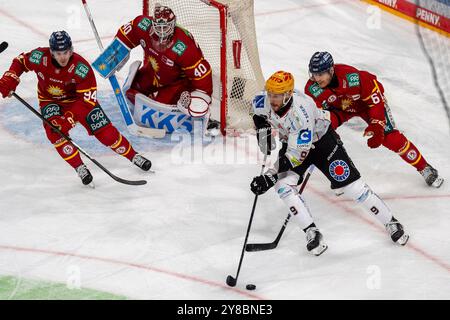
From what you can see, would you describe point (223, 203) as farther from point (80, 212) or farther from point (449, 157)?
point (449, 157)

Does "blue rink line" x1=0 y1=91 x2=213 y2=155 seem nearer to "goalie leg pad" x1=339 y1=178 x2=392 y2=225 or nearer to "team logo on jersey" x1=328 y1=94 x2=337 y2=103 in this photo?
"team logo on jersey" x1=328 y1=94 x2=337 y2=103

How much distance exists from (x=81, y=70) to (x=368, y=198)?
6.56 feet

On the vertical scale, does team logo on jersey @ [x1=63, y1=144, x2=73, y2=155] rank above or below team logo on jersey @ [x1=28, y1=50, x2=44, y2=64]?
below

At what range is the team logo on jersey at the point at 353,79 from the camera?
5.86 m

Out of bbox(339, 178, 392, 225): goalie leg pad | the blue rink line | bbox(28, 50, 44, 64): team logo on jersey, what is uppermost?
bbox(28, 50, 44, 64): team logo on jersey

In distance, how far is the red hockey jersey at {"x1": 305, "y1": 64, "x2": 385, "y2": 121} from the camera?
586cm

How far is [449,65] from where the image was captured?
8.09 metres

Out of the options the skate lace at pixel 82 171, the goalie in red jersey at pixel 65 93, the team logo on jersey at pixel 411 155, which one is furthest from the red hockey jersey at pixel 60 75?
the team logo on jersey at pixel 411 155

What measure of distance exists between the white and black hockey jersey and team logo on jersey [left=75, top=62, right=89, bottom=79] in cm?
131

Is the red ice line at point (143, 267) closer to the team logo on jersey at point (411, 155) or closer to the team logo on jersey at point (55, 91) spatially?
the team logo on jersey at point (55, 91)

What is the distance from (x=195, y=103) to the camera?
670 centimetres

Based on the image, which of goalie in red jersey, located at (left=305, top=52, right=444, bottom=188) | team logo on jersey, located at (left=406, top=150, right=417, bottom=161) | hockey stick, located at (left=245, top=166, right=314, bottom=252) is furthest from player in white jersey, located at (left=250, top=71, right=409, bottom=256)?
team logo on jersey, located at (left=406, top=150, right=417, bottom=161)

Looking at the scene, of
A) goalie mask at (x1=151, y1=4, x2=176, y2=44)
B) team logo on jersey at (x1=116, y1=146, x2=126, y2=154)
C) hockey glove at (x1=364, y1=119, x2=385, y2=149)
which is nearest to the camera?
hockey glove at (x1=364, y1=119, x2=385, y2=149)

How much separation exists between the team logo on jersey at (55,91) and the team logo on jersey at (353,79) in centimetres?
182
